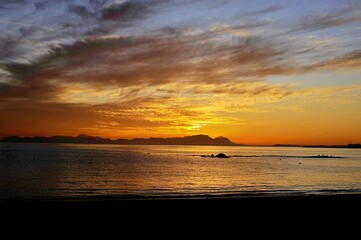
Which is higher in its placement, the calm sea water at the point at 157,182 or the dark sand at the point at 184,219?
the dark sand at the point at 184,219

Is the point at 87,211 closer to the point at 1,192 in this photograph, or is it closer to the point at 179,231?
the point at 179,231

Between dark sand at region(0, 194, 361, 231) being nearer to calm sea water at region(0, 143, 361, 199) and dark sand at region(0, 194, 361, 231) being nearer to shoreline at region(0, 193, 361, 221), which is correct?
shoreline at region(0, 193, 361, 221)

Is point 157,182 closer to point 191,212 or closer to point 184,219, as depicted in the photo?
point 191,212

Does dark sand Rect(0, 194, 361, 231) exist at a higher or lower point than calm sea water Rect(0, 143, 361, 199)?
higher

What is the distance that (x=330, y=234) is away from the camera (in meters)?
13.5

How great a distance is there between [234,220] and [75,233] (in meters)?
7.25

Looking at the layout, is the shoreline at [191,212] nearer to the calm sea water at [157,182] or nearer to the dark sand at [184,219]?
the dark sand at [184,219]

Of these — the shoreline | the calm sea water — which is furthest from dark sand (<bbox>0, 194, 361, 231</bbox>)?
the calm sea water

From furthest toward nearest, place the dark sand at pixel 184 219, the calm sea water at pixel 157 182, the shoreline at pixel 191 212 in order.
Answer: the calm sea water at pixel 157 182 → the shoreline at pixel 191 212 → the dark sand at pixel 184 219

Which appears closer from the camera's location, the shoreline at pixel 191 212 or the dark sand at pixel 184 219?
the dark sand at pixel 184 219

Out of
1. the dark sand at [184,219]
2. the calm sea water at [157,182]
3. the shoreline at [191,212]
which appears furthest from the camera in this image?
the calm sea water at [157,182]

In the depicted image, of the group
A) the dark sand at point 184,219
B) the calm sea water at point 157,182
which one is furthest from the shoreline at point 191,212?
the calm sea water at point 157,182

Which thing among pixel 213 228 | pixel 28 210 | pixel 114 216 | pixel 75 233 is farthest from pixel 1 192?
pixel 213 228

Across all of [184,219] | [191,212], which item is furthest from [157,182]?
[184,219]
